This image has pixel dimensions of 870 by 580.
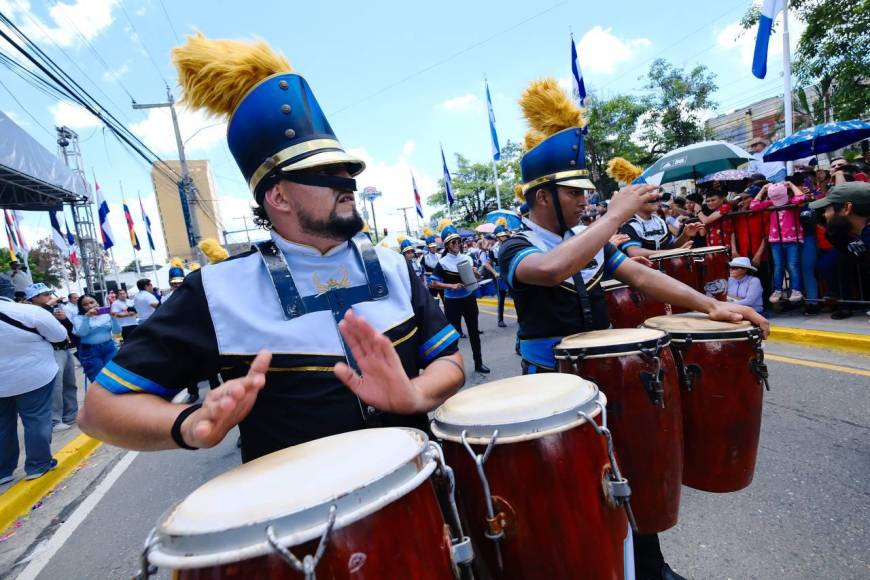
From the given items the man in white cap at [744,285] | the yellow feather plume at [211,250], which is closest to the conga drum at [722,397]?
the man in white cap at [744,285]

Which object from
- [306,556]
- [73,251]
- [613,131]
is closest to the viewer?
[306,556]

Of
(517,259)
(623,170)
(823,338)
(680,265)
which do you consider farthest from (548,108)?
(823,338)

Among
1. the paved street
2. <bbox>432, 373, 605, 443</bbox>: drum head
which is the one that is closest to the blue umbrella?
the paved street

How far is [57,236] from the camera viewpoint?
58.7 feet

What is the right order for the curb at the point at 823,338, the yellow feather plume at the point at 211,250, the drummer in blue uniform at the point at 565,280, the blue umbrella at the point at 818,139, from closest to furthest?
1. the drummer in blue uniform at the point at 565,280
2. the curb at the point at 823,338
3. the yellow feather plume at the point at 211,250
4. the blue umbrella at the point at 818,139

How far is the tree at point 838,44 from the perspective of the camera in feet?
41.7

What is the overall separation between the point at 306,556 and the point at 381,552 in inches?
5.5

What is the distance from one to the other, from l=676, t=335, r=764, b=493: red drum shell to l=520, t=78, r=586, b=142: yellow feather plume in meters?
1.30

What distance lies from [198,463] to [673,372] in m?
4.58

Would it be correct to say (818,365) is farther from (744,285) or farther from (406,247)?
(406,247)

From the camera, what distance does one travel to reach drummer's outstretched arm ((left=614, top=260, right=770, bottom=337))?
2180 mm

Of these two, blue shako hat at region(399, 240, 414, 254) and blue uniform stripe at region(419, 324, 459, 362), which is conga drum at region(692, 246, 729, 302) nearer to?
blue uniform stripe at region(419, 324, 459, 362)

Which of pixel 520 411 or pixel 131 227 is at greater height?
pixel 131 227

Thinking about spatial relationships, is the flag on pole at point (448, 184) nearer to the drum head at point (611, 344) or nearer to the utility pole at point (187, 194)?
the utility pole at point (187, 194)
